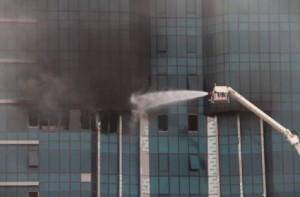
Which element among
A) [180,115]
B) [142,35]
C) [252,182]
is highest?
[142,35]

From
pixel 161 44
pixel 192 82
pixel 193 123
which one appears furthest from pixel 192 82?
pixel 161 44

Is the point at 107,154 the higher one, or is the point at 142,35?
the point at 142,35

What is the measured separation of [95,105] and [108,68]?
12.7 ft

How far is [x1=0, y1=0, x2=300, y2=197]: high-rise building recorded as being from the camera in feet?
349

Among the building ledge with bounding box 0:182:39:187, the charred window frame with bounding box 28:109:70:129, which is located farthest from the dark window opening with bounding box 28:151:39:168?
the charred window frame with bounding box 28:109:70:129

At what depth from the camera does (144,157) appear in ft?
359

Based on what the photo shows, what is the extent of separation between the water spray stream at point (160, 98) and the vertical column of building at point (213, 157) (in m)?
3.20

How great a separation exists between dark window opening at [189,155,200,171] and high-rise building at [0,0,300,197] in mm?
116

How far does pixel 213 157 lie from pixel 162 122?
6.31 meters

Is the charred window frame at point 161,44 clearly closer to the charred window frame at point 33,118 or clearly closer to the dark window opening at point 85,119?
the dark window opening at point 85,119

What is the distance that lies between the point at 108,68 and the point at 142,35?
551 cm

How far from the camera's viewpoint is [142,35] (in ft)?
360

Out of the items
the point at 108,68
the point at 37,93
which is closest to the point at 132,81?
the point at 108,68

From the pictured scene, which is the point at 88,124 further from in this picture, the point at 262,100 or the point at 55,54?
the point at 262,100
